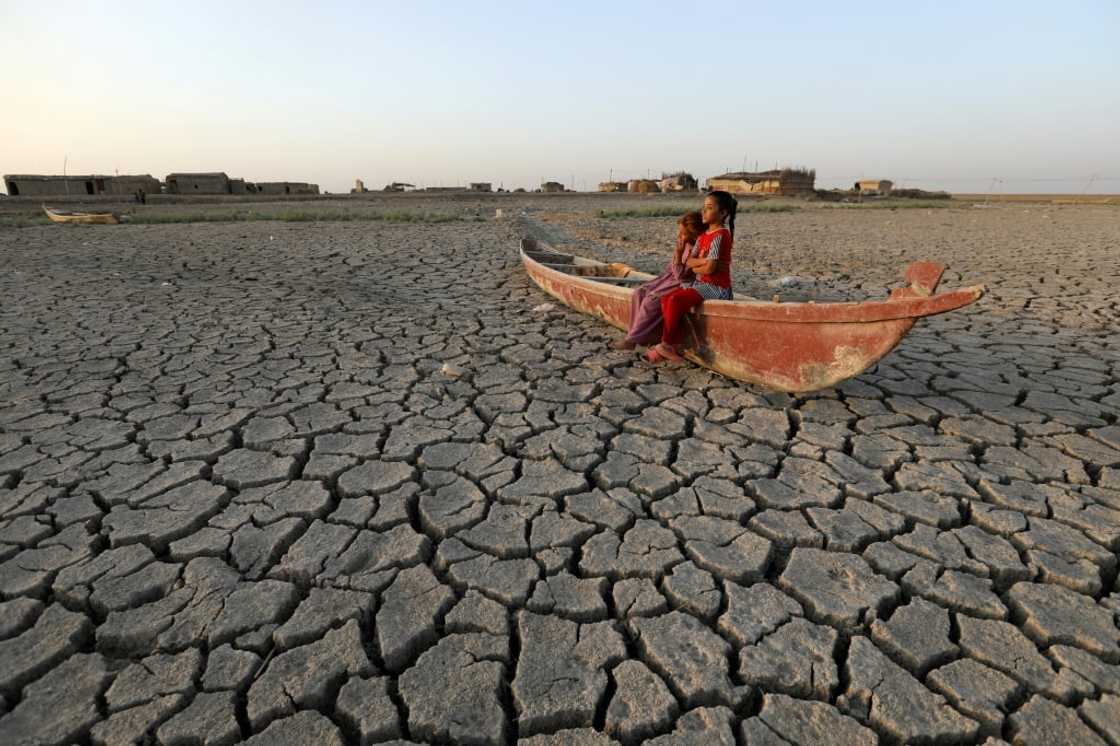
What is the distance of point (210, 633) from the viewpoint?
1773 millimetres

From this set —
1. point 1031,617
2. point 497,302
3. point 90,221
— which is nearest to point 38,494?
point 1031,617

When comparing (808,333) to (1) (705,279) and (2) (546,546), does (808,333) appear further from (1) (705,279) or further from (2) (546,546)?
(2) (546,546)

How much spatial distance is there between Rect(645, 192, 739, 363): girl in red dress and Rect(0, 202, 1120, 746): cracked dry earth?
0.28 m

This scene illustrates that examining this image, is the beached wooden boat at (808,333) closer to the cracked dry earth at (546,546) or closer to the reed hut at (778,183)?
A: the cracked dry earth at (546,546)

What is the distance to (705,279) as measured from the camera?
3.83 meters

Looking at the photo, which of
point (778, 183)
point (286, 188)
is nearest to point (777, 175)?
point (778, 183)

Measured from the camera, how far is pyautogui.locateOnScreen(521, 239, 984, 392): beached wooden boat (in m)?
2.63

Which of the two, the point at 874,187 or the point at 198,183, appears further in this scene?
the point at 874,187

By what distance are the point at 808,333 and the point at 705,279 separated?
91cm

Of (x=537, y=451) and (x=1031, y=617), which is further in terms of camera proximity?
(x=537, y=451)

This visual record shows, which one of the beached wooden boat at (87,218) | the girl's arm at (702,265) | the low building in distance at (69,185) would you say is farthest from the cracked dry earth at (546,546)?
the low building in distance at (69,185)

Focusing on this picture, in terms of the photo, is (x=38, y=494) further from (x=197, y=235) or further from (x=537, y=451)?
(x=197, y=235)

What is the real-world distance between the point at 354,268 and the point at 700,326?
569 cm

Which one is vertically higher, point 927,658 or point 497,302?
point 497,302
